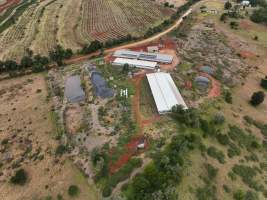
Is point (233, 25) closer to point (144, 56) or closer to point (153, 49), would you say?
point (153, 49)

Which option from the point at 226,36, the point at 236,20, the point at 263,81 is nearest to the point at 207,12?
the point at 236,20

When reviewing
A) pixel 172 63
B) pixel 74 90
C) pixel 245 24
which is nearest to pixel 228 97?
pixel 172 63

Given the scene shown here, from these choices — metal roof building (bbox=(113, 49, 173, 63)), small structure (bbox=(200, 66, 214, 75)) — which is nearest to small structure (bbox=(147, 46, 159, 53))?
metal roof building (bbox=(113, 49, 173, 63))

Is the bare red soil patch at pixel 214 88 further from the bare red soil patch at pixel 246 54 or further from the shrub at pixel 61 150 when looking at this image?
the shrub at pixel 61 150

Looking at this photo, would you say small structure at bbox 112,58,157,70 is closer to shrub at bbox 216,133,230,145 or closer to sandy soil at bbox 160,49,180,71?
sandy soil at bbox 160,49,180,71

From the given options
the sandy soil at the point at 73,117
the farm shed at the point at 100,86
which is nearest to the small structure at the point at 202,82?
the farm shed at the point at 100,86

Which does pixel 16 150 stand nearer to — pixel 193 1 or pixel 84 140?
pixel 84 140

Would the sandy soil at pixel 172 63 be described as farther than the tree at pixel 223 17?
No
